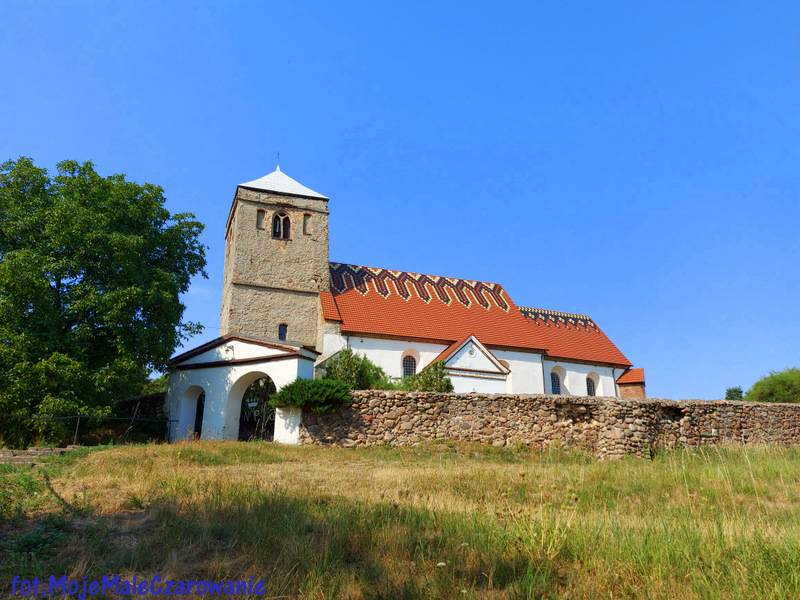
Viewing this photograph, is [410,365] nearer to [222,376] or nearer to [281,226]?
[222,376]

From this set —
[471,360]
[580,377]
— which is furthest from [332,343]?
[580,377]

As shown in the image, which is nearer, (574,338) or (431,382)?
(431,382)

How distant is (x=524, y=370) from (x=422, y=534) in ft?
79.9

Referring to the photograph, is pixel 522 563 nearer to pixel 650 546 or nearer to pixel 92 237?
pixel 650 546

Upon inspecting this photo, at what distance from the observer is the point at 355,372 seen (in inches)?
877

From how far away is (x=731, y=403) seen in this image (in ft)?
51.9

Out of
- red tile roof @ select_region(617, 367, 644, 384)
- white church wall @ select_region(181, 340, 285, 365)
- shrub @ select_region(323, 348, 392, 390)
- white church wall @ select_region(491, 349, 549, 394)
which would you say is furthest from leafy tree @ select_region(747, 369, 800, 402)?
white church wall @ select_region(181, 340, 285, 365)

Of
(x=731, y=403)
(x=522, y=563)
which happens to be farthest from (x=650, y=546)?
(x=731, y=403)

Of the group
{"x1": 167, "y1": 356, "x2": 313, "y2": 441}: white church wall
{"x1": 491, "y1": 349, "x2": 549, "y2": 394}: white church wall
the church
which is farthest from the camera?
{"x1": 491, "y1": 349, "x2": 549, "y2": 394}: white church wall

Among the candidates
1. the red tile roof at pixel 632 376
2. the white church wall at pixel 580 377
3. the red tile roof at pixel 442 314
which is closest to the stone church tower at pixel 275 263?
the red tile roof at pixel 442 314

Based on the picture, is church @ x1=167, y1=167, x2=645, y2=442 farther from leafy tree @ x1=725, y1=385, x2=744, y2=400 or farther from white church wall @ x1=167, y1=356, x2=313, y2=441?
leafy tree @ x1=725, y1=385, x2=744, y2=400

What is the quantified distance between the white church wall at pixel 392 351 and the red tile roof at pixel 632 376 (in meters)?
14.3

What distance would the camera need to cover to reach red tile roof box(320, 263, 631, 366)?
26750 mm

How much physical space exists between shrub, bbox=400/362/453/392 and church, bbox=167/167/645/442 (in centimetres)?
171
